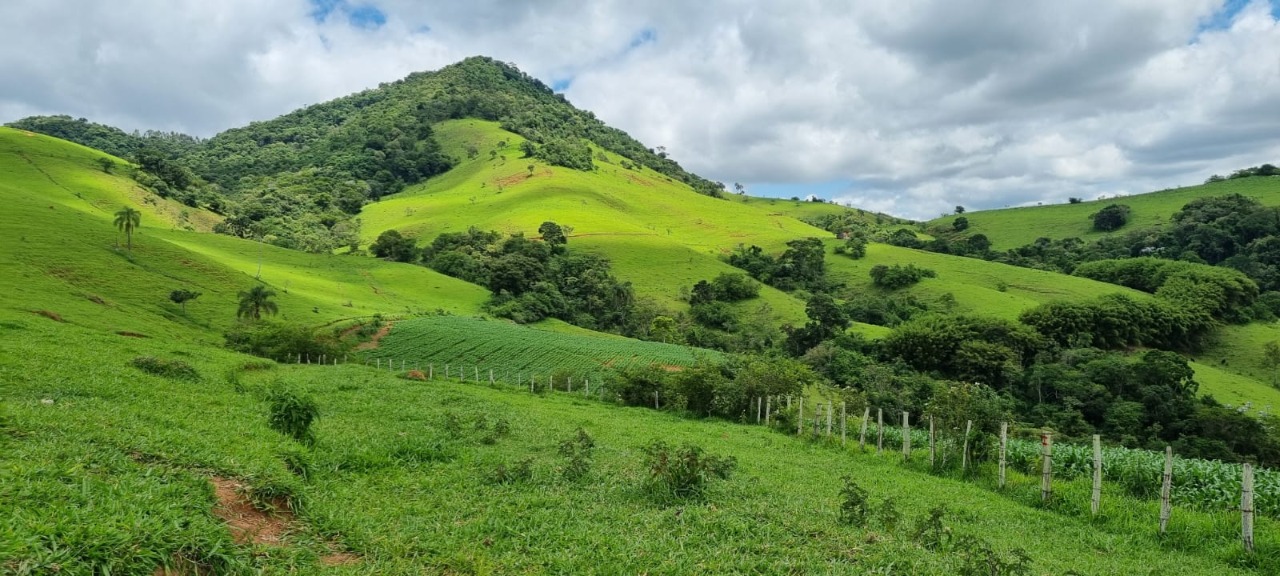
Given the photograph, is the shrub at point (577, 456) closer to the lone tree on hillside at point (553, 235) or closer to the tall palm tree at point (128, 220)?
the tall palm tree at point (128, 220)

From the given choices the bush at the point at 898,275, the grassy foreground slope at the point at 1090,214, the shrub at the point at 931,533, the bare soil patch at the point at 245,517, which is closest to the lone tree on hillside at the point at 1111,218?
the grassy foreground slope at the point at 1090,214

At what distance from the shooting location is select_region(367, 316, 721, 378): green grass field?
50.2 m

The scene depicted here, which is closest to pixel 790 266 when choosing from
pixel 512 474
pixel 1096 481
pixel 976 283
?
pixel 976 283

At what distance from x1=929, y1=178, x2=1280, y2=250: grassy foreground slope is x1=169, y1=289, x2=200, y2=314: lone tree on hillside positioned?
507 ft

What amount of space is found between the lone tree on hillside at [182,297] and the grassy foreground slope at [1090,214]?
507ft

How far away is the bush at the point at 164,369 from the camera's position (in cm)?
2008

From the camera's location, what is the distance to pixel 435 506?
9633 millimetres

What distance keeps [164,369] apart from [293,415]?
1143 centimetres

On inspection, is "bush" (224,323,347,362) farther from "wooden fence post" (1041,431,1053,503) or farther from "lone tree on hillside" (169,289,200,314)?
"wooden fence post" (1041,431,1053,503)

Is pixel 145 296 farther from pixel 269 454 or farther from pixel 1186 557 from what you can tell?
pixel 1186 557

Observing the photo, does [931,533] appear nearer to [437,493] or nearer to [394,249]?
[437,493]

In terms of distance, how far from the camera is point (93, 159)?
10875 cm

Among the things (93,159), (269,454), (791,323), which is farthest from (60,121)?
(269,454)

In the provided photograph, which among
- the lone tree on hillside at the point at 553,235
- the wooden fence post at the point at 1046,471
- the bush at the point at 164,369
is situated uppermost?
the lone tree on hillside at the point at 553,235
